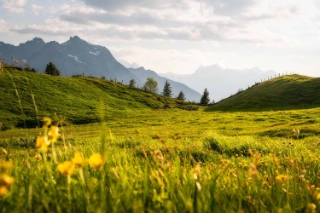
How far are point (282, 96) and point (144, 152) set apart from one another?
9062cm

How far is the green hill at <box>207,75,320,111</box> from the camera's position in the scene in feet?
254

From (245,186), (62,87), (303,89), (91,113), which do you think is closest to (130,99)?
(62,87)

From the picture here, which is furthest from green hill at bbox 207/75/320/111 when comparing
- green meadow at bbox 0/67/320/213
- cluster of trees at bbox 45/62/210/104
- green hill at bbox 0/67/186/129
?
cluster of trees at bbox 45/62/210/104

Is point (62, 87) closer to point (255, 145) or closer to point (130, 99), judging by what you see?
point (130, 99)

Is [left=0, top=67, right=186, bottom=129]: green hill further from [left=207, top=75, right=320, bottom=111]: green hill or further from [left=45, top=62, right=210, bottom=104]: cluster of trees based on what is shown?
[left=207, top=75, right=320, bottom=111]: green hill

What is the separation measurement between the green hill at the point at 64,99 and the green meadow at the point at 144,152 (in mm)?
333

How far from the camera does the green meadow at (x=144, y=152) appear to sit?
2209mm

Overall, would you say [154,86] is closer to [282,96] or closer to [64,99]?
[64,99]

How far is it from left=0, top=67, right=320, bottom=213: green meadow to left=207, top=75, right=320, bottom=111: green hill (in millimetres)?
1007

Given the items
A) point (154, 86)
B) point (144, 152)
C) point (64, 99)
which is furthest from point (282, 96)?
point (154, 86)

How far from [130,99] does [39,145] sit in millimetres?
103790

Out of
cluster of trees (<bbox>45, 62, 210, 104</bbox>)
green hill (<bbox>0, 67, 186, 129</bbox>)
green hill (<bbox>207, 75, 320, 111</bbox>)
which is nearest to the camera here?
green hill (<bbox>0, 67, 186, 129</bbox>)

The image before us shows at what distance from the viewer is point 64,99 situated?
8569cm

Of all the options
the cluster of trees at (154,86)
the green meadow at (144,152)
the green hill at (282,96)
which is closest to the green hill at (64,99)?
the green meadow at (144,152)
